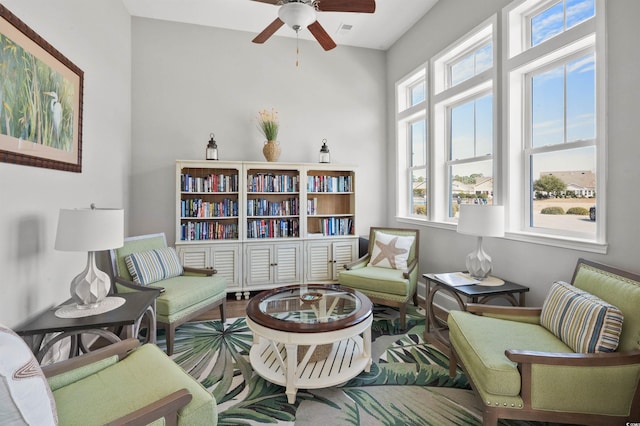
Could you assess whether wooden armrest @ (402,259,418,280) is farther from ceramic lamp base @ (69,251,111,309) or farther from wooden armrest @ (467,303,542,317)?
ceramic lamp base @ (69,251,111,309)

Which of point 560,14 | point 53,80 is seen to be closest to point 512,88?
point 560,14

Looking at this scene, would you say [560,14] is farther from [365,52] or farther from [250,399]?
[250,399]

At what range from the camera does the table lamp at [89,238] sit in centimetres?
197

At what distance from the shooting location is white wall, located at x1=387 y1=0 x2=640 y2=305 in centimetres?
199

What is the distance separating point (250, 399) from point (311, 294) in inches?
38.5

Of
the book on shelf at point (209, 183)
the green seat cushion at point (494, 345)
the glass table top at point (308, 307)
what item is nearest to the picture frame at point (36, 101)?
the book on shelf at point (209, 183)

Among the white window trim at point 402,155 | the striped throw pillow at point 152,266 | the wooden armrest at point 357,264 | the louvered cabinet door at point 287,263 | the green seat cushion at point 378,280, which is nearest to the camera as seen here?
the striped throw pillow at point 152,266

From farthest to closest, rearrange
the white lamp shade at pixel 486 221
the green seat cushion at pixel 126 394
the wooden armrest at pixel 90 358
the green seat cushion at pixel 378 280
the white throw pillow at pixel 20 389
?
the green seat cushion at pixel 378 280
the white lamp shade at pixel 486 221
the wooden armrest at pixel 90 358
the green seat cushion at pixel 126 394
the white throw pillow at pixel 20 389

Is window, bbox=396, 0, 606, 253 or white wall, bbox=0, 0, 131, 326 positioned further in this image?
window, bbox=396, 0, 606, 253

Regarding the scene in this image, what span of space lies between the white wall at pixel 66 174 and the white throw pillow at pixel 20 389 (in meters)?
1.00

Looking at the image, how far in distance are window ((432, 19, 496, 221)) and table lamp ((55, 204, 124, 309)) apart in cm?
324

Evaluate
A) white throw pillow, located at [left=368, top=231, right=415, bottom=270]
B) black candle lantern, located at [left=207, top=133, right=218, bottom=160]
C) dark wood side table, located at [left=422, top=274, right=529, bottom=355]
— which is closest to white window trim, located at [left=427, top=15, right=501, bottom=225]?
white throw pillow, located at [left=368, top=231, right=415, bottom=270]

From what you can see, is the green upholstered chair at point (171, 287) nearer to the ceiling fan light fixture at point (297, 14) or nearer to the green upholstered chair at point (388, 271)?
the green upholstered chair at point (388, 271)

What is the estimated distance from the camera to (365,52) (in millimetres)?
4918
